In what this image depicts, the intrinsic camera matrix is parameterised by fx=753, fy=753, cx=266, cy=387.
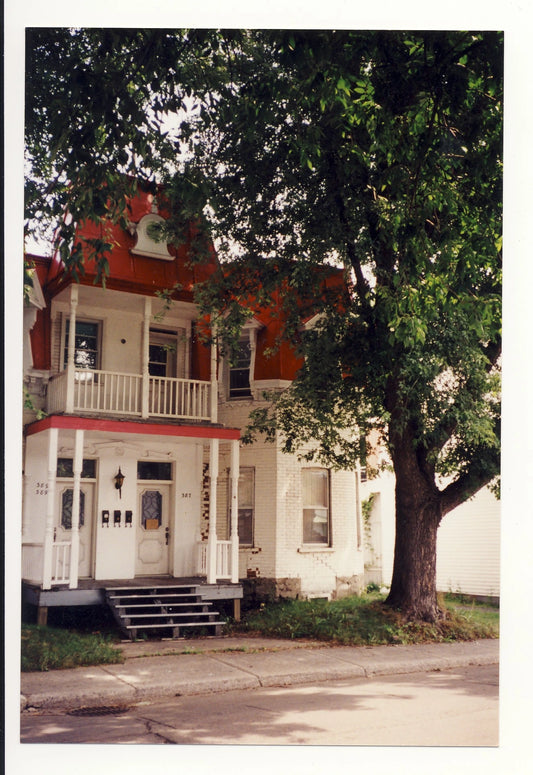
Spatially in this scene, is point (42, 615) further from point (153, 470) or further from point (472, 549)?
point (472, 549)

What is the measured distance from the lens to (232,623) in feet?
37.7

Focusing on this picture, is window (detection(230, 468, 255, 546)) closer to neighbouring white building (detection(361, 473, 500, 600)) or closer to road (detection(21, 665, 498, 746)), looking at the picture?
neighbouring white building (detection(361, 473, 500, 600))

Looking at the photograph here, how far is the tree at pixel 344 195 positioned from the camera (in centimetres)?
679

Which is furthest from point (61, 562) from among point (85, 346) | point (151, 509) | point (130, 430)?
point (85, 346)

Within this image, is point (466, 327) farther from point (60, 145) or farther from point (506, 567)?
point (60, 145)

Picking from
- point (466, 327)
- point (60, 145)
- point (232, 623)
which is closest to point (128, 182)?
point (60, 145)

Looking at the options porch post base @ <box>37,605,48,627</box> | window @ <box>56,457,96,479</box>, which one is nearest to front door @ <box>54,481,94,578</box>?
window @ <box>56,457,96,479</box>

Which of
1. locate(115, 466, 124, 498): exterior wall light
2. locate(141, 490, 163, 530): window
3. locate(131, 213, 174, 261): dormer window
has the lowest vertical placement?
locate(141, 490, 163, 530): window

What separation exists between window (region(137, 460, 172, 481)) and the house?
0.08 feet

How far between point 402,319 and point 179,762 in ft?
16.3

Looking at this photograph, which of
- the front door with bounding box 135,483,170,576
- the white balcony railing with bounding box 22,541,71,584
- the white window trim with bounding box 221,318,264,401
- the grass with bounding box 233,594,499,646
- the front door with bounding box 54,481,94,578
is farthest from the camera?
the white window trim with bounding box 221,318,264,401

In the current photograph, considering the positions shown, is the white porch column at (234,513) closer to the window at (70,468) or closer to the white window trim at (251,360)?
the white window trim at (251,360)

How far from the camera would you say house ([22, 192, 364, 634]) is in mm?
11250

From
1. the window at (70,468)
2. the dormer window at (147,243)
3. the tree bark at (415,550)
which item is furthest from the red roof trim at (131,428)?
the tree bark at (415,550)
